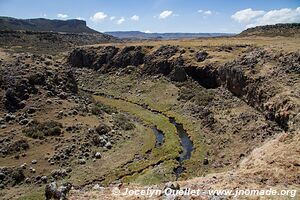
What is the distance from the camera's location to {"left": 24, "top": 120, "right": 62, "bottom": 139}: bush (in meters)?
51.7

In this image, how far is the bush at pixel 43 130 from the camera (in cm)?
5172

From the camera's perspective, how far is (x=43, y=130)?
53031 mm

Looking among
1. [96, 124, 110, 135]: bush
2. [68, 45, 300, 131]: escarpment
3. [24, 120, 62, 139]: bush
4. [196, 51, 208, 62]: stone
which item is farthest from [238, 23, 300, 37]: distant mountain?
[24, 120, 62, 139]: bush

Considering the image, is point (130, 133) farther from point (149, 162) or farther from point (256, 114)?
point (256, 114)

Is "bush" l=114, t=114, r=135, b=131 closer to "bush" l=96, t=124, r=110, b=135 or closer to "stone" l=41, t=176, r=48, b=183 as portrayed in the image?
"bush" l=96, t=124, r=110, b=135

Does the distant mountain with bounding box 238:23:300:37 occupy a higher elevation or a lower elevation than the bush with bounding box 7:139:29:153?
higher

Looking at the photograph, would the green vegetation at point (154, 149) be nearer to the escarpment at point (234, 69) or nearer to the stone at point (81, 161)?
the stone at point (81, 161)

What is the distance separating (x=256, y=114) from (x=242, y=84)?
35.2 feet

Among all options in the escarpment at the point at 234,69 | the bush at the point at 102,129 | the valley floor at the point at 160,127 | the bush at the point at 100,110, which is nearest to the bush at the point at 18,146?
the valley floor at the point at 160,127

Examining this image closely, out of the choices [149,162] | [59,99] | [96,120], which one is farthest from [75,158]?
[59,99]

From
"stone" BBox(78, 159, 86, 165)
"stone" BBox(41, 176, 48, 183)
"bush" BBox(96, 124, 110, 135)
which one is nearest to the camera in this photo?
"stone" BBox(41, 176, 48, 183)

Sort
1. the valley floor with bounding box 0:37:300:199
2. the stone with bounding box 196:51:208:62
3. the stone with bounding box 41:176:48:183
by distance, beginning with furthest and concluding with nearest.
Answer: the stone with bounding box 196:51:208:62 < the stone with bounding box 41:176:48:183 < the valley floor with bounding box 0:37:300:199

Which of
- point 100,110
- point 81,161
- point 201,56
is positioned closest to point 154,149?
point 81,161

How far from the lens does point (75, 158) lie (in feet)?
156
